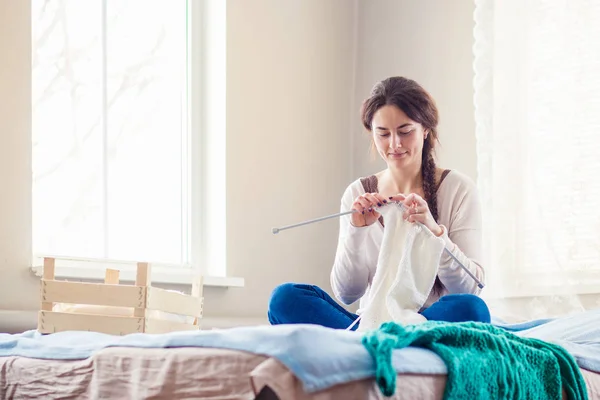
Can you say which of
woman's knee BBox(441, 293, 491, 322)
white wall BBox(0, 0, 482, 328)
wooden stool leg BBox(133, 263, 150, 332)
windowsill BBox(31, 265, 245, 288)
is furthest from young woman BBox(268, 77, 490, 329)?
white wall BBox(0, 0, 482, 328)

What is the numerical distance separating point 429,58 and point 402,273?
54.3 inches

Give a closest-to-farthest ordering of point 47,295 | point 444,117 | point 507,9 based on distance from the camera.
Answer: point 47,295 < point 507,9 < point 444,117

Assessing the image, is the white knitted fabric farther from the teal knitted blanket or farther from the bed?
the bed

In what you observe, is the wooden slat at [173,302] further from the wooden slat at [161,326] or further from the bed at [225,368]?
the bed at [225,368]

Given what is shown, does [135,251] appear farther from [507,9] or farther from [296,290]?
[507,9]

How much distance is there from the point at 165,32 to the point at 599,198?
1.38 metres

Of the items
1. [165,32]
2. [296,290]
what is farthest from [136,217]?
[296,290]

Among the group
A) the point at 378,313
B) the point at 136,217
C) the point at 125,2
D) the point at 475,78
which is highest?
the point at 125,2

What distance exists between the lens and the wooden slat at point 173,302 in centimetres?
178

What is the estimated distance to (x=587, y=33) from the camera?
262 centimetres

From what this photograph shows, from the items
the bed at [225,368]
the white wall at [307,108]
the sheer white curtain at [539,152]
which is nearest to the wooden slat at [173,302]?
the bed at [225,368]

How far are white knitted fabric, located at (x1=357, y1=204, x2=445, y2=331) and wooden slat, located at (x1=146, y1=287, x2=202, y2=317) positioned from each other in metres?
0.39

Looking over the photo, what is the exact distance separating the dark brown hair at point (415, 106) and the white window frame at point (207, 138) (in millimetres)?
709

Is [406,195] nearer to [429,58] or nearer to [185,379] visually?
[185,379]
